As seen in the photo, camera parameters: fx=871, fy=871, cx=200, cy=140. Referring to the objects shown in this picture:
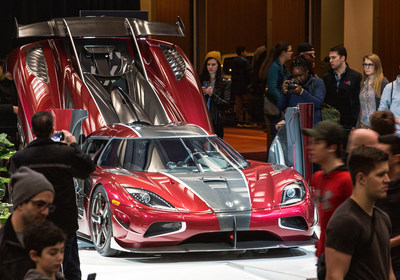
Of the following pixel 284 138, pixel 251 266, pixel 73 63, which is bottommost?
pixel 251 266

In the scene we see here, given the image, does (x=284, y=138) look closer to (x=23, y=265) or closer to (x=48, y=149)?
(x=48, y=149)

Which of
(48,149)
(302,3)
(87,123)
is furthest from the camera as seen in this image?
(302,3)

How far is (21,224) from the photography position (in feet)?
12.5

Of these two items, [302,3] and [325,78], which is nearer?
[325,78]

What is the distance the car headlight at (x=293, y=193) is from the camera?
8.12m

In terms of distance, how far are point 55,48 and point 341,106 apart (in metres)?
3.78

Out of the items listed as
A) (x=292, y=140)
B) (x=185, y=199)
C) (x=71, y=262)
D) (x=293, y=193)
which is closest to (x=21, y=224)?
(x=71, y=262)

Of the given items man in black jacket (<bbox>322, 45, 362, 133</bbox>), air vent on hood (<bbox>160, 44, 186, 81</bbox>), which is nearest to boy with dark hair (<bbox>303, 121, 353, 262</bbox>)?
man in black jacket (<bbox>322, 45, 362, 133</bbox>)

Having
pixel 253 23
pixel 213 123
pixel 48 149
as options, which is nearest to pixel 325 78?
pixel 213 123

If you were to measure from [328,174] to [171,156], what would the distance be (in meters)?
4.20

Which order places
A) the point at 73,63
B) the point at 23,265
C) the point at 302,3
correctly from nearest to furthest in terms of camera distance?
the point at 23,265
the point at 73,63
the point at 302,3

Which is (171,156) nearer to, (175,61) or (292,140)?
(292,140)

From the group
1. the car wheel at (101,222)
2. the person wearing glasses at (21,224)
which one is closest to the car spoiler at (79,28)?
the car wheel at (101,222)

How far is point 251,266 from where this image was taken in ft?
25.1
